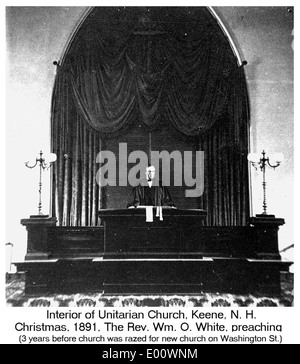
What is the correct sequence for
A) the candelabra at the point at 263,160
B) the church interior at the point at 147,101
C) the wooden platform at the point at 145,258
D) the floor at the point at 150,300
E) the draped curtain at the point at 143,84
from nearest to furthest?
the floor at the point at 150,300 → the wooden platform at the point at 145,258 → the candelabra at the point at 263,160 → the church interior at the point at 147,101 → the draped curtain at the point at 143,84

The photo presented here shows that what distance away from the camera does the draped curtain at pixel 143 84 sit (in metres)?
5.93

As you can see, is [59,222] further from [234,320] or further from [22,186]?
[234,320]

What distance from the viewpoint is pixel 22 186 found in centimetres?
578

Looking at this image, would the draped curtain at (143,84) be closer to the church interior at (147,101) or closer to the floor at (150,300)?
the church interior at (147,101)

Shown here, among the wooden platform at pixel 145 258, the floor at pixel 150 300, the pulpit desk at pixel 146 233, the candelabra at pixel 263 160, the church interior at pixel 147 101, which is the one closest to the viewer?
the floor at pixel 150 300

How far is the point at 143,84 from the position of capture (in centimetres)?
591

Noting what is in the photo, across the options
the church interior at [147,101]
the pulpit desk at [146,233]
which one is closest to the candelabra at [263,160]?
the church interior at [147,101]

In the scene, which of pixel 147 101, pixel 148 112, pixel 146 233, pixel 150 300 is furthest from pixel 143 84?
pixel 150 300

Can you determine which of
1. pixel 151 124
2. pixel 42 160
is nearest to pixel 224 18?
pixel 151 124

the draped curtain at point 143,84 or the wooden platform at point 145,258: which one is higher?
the draped curtain at point 143,84

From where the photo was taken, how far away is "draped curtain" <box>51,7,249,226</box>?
5934mm

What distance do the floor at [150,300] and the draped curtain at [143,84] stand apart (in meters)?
1.73

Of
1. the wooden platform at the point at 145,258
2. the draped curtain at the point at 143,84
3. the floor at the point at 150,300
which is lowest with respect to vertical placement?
the floor at the point at 150,300

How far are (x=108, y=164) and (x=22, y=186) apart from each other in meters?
1.49
